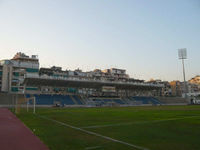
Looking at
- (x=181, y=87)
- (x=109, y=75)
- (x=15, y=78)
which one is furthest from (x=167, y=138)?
(x=181, y=87)

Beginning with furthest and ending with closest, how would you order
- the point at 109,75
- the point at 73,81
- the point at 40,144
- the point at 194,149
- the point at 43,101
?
the point at 109,75 → the point at 73,81 → the point at 43,101 → the point at 40,144 → the point at 194,149

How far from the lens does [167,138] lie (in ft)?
32.8

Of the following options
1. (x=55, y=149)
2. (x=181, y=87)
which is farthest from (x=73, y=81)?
(x=181, y=87)

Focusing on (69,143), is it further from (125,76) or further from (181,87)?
(181,87)

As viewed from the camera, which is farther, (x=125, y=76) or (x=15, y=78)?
(x=125, y=76)

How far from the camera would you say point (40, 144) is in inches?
356

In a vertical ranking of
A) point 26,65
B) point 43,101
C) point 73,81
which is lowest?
point 43,101

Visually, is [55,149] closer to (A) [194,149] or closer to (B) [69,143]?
(B) [69,143]

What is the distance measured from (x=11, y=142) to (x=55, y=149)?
10.9 ft

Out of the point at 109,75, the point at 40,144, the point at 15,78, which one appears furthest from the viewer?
the point at 109,75

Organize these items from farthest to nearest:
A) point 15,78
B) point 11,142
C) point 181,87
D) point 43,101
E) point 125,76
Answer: point 181,87, point 125,76, point 15,78, point 43,101, point 11,142

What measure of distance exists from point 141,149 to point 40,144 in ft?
16.2

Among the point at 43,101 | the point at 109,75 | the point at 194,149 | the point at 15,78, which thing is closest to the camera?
the point at 194,149

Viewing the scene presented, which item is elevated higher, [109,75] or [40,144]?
[109,75]
